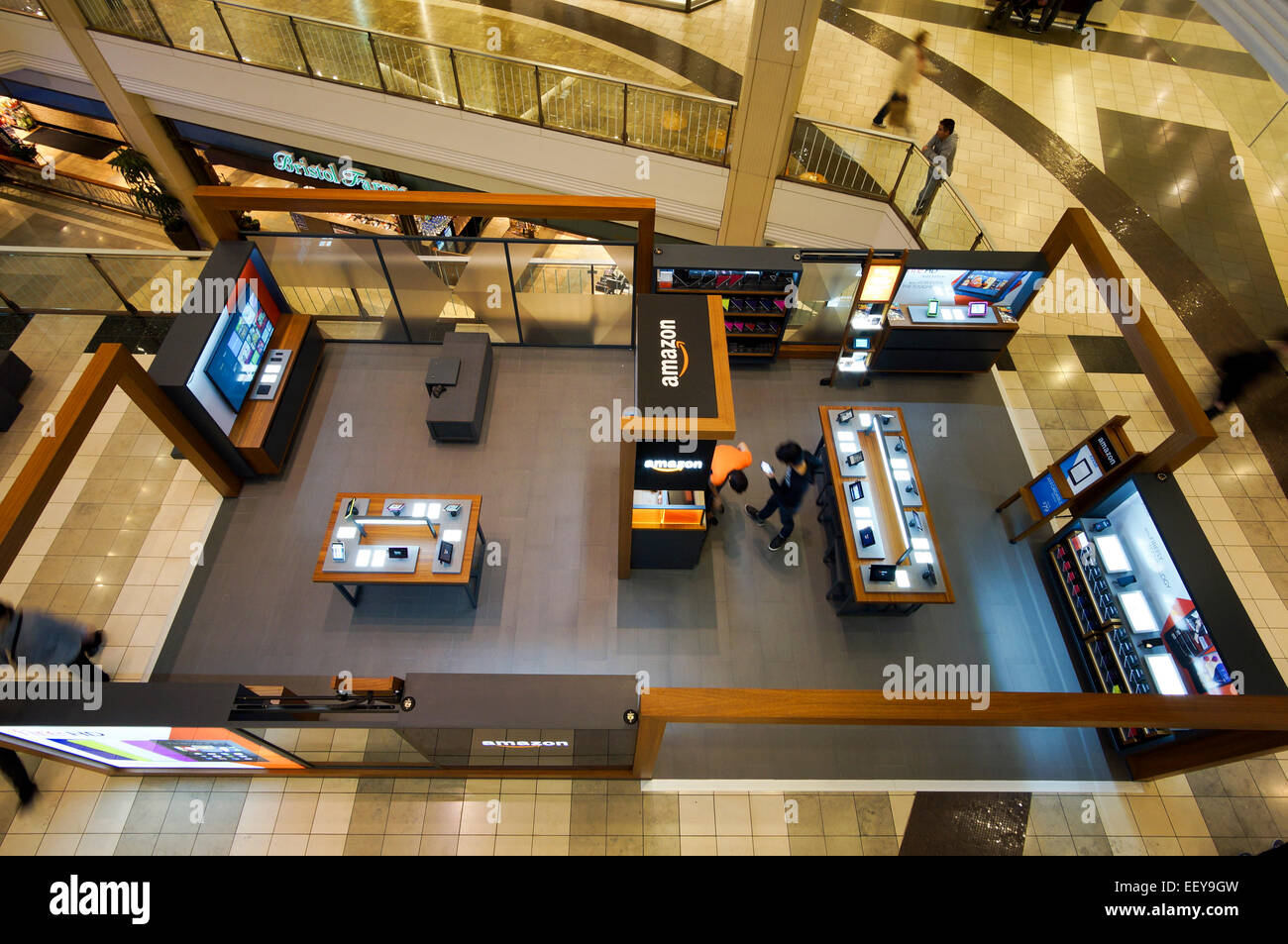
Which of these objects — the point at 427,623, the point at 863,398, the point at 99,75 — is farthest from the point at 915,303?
the point at 99,75

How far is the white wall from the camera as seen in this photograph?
8984 millimetres

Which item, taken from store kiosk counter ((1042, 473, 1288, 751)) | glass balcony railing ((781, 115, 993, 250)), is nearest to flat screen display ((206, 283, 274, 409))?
glass balcony railing ((781, 115, 993, 250))

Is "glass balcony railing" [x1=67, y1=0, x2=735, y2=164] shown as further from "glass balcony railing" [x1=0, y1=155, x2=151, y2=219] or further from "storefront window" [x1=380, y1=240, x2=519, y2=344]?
"glass balcony railing" [x1=0, y1=155, x2=151, y2=219]

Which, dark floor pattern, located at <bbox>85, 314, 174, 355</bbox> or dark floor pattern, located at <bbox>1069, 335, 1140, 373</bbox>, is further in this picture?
dark floor pattern, located at <bbox>1069, 335, 1140, 373</bbox>

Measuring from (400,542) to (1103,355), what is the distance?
9.84 m

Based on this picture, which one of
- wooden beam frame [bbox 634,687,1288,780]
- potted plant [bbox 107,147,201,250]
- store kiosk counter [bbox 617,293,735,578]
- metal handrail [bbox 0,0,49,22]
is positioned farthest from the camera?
potted plant [bbox 107,147,201,250]

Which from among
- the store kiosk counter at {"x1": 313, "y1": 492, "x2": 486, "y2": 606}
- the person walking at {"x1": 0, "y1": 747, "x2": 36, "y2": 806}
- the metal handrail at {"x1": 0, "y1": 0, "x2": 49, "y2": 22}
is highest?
the metal handrail at {"x1": 0, "y1": 0, "x2": 49, "y2": 22}

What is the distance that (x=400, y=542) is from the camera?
6410 mm

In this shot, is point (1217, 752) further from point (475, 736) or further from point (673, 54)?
point (673, 54)

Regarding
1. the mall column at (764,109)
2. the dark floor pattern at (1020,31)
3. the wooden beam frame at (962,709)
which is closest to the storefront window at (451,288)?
the mall column at (764,109)

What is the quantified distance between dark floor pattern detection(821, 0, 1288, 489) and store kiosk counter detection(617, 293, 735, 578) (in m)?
7.81

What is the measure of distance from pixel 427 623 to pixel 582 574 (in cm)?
169

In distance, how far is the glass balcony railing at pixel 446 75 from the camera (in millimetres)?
8531
